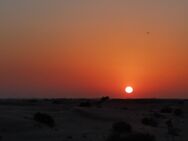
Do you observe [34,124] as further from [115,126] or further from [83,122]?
[83,122]

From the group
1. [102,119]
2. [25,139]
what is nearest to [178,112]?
[102,119]

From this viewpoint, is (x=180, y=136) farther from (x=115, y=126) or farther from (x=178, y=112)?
(x=178, y=112)

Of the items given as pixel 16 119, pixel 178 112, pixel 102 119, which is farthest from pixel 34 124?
pixel 178 112

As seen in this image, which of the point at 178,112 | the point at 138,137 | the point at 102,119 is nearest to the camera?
the point at 138,137

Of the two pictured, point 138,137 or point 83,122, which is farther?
point 83,122

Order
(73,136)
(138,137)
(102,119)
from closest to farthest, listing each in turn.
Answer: (138,137)
(73,136)
(102,119)

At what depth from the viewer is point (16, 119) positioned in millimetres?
45688

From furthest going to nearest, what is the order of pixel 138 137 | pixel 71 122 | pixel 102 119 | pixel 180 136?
pixel 102 119 → pixel 71 122 → pixel 180 136 → pixel 138 137

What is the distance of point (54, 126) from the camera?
157ft

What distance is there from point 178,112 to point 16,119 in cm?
4000

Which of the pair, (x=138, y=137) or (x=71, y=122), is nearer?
(x=138, y=137)

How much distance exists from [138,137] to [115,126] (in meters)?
11.7

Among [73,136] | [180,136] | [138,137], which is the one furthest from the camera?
[180,136]

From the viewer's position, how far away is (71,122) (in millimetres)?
54188
